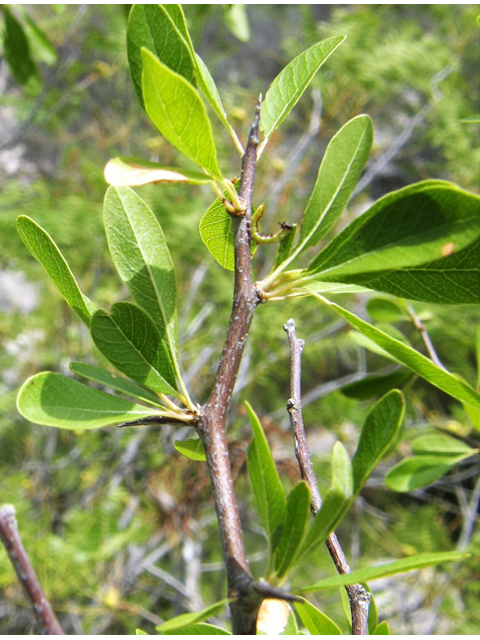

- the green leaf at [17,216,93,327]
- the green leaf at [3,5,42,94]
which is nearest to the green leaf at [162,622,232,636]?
the green leaf at [17,216,93,327]

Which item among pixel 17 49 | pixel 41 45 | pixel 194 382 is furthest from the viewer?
pixel 194 382

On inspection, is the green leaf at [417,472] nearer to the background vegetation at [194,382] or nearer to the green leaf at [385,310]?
the green leaf at [385,310]

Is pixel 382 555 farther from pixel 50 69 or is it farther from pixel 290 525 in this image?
pixel 50 69

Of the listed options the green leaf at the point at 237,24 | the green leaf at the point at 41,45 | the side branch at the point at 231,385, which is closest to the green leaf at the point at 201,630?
the side branch at the point at 231,385

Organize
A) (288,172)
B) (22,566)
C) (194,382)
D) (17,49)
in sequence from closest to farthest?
1. (22,566)
2. (17,49)
3. (194,382)
4. (288,172)

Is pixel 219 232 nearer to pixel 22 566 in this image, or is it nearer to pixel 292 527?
pixel 292 527

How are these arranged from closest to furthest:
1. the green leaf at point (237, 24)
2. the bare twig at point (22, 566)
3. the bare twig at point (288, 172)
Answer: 1. the bare twig at point (22, 566)
2. the green leaf at point (237, 24)
3. the bare twig at point (288, 172)

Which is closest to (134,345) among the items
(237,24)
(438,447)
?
(438,447)
